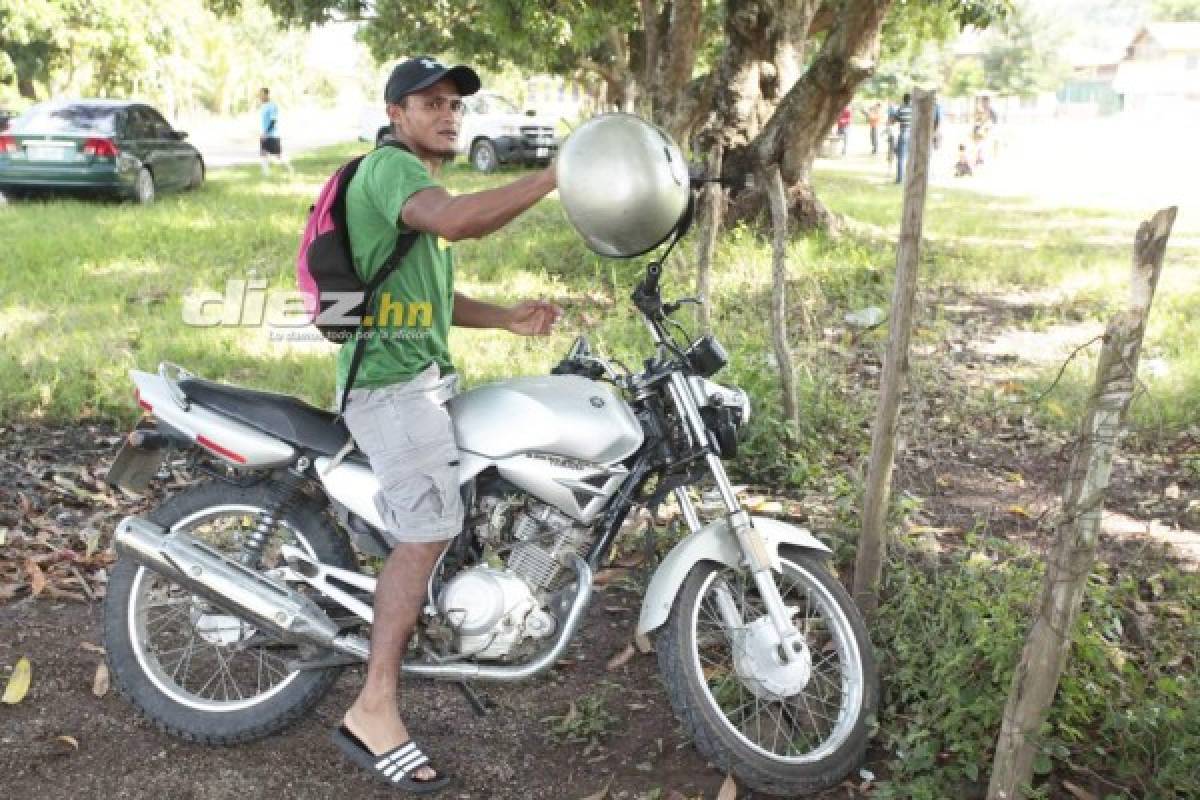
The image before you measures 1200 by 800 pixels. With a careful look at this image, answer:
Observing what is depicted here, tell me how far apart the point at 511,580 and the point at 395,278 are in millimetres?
926

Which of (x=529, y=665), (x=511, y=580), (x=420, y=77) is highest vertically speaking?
(x=420, y=77)

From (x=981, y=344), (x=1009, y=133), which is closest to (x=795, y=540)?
(x=981, y=344)

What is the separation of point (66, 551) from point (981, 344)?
6.06 m

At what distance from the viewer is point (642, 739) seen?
11.9 feet

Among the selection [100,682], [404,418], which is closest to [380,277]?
[404,418]

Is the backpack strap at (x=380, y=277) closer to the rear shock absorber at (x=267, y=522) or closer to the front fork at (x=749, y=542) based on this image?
the rear shock absorber at (x=267, y=522)

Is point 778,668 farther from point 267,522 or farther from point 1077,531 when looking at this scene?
point 267,522

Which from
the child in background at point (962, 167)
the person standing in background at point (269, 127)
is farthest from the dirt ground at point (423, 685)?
the child in background at point (962, 167)

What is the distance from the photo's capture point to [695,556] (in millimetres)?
3344

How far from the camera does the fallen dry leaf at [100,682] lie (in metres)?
3.85

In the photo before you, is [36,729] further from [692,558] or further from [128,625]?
[692,558]

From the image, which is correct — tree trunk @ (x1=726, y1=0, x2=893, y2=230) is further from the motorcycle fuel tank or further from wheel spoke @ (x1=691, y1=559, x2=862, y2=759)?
the motorcycle fuel tank

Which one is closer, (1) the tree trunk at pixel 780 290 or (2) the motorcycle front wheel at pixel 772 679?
(2) the motorcycle front wheel at pixel 772 679

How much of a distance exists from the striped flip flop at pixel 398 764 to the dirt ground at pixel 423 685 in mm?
112
